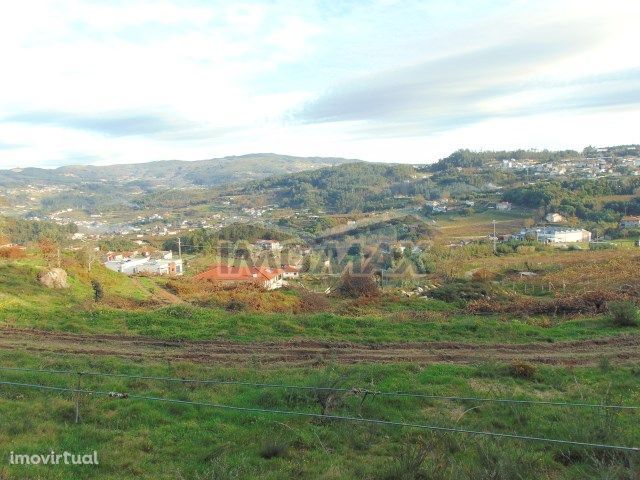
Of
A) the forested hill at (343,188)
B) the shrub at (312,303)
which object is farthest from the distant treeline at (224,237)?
the shrub at (312,303)

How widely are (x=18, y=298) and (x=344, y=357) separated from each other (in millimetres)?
12226

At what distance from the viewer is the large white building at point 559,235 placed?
43.6m

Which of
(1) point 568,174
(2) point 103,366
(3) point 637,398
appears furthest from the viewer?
(1) point 568,174

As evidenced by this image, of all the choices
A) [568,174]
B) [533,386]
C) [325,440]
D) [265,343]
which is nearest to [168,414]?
[325,440]

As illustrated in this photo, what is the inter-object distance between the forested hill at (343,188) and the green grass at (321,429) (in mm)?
66636

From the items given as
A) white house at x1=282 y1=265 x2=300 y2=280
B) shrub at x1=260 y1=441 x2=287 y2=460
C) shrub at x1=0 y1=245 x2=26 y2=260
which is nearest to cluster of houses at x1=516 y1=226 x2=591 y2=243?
white house at x1=282 y1=265 x2=300 y2=280

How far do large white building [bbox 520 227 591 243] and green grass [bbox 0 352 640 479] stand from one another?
124 ft

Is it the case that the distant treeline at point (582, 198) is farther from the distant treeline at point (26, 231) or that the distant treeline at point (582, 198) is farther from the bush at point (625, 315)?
the distant treeline at point (26, 231)

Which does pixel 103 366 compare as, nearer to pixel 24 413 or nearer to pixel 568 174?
pixel 24 413

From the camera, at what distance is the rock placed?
757 inches

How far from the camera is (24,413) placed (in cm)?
673

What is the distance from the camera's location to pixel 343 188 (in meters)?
105

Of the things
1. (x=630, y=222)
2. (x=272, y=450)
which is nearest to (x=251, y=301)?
(x=272, y=450)

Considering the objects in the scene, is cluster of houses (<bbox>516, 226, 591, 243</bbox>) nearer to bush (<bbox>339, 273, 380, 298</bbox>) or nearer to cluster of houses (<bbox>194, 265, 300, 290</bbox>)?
cluster of houses (<bbox>194, 265, 300, 290</bbox>)
